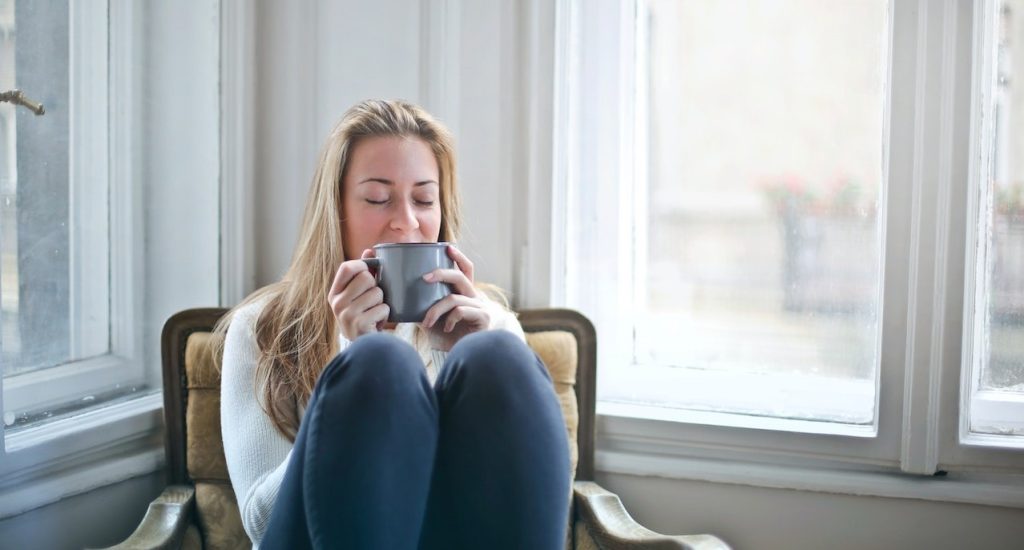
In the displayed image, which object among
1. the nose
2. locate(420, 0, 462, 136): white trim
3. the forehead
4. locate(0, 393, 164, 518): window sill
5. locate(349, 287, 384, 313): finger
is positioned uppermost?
locate(420, 0, 462, 136): white trim

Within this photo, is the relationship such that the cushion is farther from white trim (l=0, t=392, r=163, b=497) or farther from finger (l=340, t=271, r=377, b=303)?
finger (l=340, t=271, r=377, b=303)

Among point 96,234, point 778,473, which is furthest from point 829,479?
point 96,234

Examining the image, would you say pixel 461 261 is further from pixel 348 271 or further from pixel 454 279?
pixel 348 271

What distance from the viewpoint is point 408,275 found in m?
1.29

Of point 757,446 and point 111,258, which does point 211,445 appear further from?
point 757,446

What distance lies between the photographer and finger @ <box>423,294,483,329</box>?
132cm

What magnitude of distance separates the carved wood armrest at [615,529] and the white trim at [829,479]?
0.13m

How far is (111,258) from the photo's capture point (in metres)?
1.84

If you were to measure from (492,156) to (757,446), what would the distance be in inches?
31.0

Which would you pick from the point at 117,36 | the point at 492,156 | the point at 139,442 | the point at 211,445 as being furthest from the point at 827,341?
the point at 117,36

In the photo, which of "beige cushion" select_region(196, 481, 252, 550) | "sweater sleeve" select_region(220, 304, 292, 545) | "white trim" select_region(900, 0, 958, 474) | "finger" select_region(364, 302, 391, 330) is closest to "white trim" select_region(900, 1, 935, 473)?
"white trim" select_region(900, 0, 958, 474)

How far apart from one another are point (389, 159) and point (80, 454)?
763 millimetres

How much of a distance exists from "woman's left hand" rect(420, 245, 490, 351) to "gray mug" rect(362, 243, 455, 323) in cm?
1

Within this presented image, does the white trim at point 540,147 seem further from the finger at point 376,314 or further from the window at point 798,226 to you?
the finger at point 376,314
